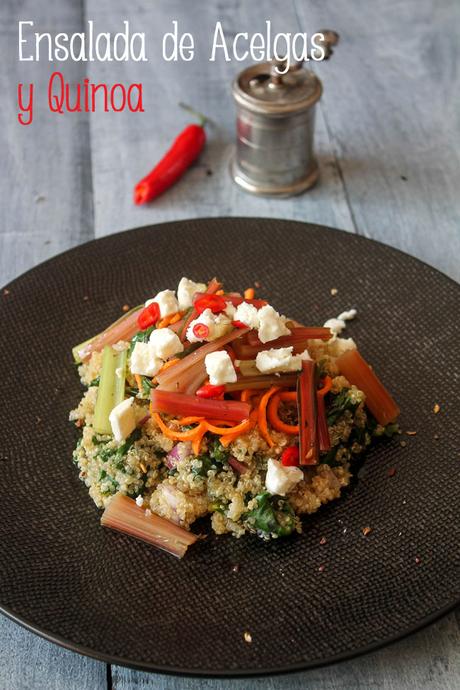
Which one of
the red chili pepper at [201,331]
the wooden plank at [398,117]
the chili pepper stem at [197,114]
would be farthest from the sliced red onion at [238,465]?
the chili pepper stem at [197,114]

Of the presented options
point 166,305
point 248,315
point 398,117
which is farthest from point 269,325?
point 398,117

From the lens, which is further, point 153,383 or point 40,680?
point 153,383

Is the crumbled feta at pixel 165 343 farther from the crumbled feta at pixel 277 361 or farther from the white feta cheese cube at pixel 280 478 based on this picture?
the white feta cheese cube at pixel 280 478

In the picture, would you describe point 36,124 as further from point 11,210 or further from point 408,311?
point 408,311

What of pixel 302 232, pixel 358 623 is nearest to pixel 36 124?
pixel 302 232

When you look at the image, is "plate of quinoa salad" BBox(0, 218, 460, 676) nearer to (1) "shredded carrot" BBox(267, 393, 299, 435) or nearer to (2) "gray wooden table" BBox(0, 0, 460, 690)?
(1) "shredded carrot" BBox(267, 393, 299, 435)
